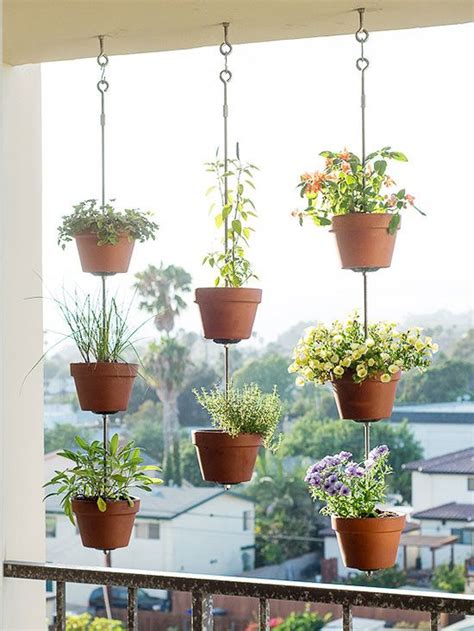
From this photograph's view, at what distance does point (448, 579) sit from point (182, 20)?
81.0ft

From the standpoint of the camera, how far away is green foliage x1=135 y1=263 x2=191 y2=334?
26.1 meters

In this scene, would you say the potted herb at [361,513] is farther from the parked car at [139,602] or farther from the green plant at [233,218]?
the parked car at [139,602]

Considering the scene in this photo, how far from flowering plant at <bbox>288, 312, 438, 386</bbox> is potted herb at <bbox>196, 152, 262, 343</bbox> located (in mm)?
180

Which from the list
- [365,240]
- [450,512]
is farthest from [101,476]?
[450,512]

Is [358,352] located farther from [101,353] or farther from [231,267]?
[101,353]

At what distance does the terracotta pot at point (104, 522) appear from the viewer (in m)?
2.62

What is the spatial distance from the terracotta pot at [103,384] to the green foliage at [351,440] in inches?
942

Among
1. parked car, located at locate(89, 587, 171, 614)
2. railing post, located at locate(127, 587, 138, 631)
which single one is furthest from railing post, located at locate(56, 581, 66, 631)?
parked car, located at locate(89, 587, 171, 614)

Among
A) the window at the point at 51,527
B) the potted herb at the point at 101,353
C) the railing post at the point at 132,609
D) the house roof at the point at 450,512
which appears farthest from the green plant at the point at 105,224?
the window at the point at 51,527

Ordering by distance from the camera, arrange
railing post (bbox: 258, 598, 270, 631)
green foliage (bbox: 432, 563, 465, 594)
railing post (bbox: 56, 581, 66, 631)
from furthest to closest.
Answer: green foliage (bbox: 432, 563, 465, 594)
railing post (bbox: 56, 581, 66, 631)
railing post (bbox: 258, 598, 270, 631)

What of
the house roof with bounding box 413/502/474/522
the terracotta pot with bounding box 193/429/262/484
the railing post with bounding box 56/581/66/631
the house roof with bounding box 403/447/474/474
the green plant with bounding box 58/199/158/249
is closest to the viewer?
the railing post with bounding box 56/581/66/631

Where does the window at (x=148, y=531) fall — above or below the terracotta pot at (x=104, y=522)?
below

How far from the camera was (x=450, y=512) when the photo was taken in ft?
82.6

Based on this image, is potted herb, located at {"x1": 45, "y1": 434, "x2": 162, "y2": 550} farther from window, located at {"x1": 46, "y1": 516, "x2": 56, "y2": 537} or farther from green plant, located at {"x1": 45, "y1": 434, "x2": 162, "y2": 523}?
window, located at {"x1": 46, "y1": 516, "x2": 56, "y2": 537}
